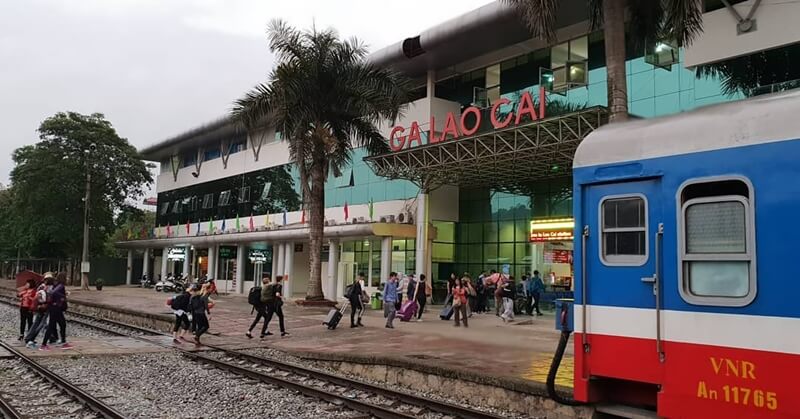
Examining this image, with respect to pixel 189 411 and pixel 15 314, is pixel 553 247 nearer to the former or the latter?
pixel 189 411

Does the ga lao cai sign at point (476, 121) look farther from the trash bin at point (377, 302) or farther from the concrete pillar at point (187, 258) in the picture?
the concrete pillar at point (187, 258)

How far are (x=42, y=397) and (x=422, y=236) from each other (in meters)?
Answer: 18.6

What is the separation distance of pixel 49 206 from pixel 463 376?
41.3 m

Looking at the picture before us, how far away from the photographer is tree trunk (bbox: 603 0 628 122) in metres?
12.4

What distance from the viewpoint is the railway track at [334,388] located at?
8.54 m

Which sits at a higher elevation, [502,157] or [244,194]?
[244,194]

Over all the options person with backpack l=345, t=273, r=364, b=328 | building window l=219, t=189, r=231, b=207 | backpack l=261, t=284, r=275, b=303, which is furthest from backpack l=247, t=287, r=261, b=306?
building window l=219, t=189, r=231, b=207

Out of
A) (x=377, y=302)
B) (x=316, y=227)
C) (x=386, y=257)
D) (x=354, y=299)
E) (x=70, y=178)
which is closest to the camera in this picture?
(x=354, y=299)

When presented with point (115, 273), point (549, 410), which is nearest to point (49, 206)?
point (115, 273)

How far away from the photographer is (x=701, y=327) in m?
4.93

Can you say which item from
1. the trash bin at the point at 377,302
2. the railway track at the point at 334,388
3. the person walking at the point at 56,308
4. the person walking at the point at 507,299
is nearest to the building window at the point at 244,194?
the trash bin at the point at 377,302

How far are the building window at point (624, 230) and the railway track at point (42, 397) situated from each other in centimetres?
660

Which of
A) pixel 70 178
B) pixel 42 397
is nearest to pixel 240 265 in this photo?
pixel 70 178

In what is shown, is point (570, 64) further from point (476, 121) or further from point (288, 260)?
point (288, 260)
